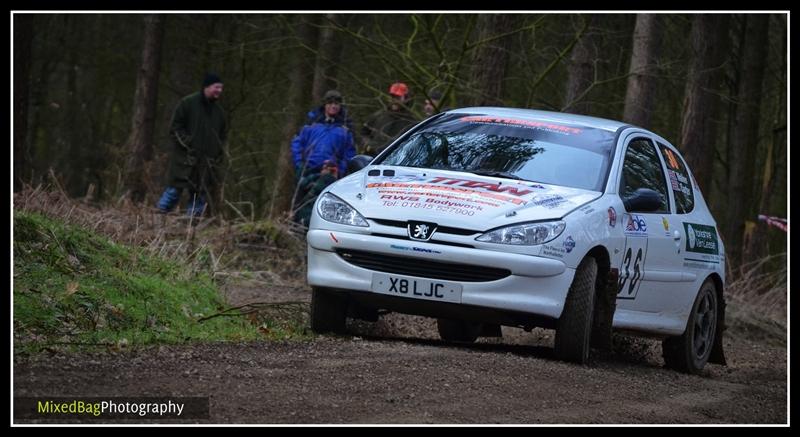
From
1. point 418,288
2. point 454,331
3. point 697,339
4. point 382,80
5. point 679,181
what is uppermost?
point 382,80

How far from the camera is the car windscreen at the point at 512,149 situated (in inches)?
366

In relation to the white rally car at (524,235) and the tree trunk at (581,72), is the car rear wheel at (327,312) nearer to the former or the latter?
the white rally car at (524,235)

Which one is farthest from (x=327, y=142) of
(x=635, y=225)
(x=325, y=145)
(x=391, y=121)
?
(x=635, y=225)

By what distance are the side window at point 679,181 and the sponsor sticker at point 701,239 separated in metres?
0.15

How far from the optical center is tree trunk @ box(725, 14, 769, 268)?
21.6 meters

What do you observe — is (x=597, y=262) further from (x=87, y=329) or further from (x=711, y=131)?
(x=711, y=131)

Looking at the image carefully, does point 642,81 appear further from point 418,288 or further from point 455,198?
point 418,288

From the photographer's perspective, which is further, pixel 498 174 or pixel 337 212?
pixel 498 174

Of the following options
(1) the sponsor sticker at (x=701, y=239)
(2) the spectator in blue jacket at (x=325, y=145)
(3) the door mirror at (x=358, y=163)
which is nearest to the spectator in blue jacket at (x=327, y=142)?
(2) the spectator in blue jacket at (x=325, y=145)

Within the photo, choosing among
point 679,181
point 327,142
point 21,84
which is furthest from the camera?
point 327,142

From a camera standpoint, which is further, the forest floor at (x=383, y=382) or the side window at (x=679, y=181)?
the side window at (x=679, y=181)

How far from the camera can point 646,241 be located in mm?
9500

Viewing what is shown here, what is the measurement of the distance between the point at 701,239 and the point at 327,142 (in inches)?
226
